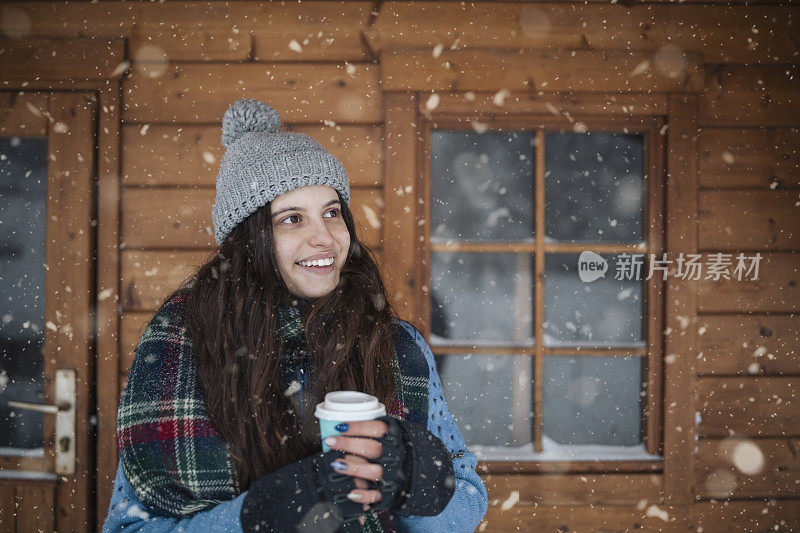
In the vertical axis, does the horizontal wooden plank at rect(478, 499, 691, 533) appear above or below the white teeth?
below

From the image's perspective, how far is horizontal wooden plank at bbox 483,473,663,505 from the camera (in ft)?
7.72

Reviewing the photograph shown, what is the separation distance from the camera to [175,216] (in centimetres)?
236

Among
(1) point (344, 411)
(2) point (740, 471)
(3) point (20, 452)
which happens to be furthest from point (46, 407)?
(2) point (740, 471)

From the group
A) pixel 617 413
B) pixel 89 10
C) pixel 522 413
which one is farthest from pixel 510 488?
pixel 89 10

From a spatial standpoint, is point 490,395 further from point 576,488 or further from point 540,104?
point 540,104

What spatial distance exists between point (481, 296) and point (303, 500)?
1616 mm

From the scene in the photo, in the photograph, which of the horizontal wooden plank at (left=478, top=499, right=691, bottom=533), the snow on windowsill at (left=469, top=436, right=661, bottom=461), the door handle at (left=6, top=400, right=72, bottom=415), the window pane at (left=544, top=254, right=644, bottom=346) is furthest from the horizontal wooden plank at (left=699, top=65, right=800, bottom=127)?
the door handle at (left=6, top=400, right=72, bottom=415)

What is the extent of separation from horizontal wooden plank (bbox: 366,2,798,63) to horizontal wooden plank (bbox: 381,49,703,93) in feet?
0.17

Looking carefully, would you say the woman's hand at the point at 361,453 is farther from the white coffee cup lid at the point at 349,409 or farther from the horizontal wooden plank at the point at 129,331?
the horizontal wooden plank at the point at 129,331

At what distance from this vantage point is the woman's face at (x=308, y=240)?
1.41 metres

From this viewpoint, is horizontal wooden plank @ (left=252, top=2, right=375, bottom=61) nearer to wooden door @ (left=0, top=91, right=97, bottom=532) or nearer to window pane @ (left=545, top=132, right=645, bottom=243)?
wooden door @ (left=0, top=91, right=97, bottom=532)

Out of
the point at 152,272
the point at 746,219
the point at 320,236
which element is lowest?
the point at 152,272

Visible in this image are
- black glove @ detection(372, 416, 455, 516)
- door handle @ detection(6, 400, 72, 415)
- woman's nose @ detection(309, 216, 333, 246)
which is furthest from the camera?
door handle @ detection(6, 400, 72, 415)

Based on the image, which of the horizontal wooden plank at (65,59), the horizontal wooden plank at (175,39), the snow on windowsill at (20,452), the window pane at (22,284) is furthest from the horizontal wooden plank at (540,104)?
the snow on windowsill at (20,452)
